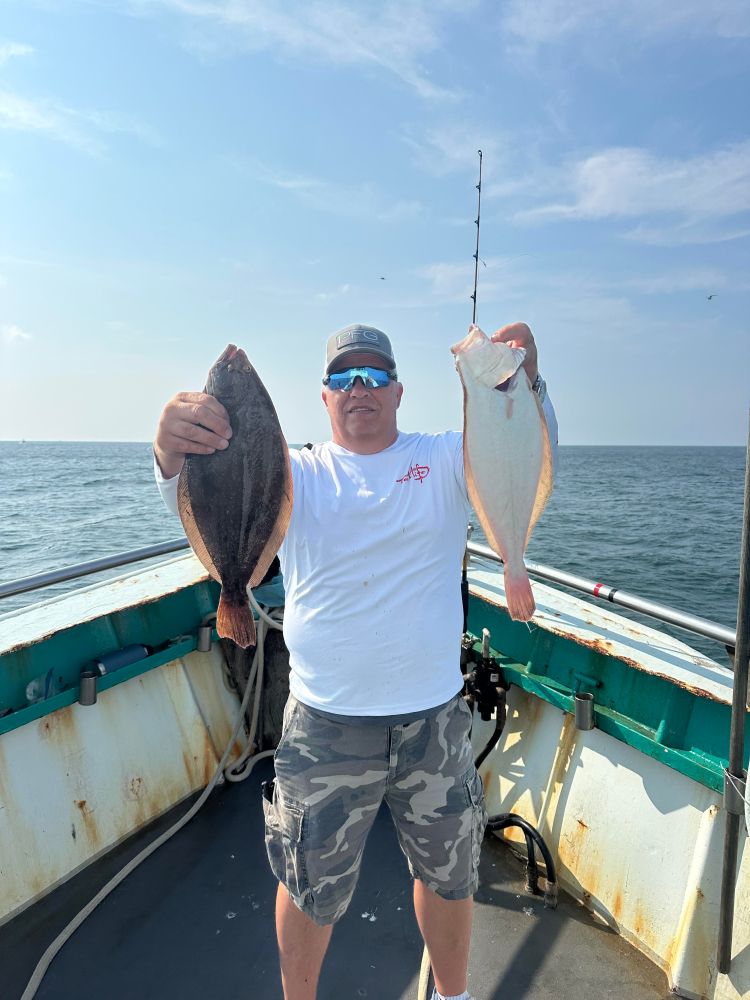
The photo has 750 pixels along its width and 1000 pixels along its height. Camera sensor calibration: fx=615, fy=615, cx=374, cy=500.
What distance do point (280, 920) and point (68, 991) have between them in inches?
47.8

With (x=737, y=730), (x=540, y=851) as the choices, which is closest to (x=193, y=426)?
(x=737, y=730)

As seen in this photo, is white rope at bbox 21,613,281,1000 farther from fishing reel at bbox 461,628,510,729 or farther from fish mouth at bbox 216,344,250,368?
fish mouth at bbox 216,344,250,368

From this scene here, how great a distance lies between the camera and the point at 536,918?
9.85 ft

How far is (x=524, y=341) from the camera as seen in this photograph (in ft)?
7.06

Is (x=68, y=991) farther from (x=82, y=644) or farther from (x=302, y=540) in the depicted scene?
(x=302, y=540)

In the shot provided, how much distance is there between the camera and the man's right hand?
1.96 m

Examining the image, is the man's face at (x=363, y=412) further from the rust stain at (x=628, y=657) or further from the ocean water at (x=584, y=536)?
the ocean water at (x=584, y=536)

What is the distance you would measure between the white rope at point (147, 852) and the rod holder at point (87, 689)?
0.87m

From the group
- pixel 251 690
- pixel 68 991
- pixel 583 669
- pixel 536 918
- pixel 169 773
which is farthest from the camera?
pixel 251 690

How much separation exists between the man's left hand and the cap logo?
20.1 inches

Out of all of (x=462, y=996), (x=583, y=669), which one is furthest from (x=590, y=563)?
(x=462, y=996)

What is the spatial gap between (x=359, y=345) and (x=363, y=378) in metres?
0.16

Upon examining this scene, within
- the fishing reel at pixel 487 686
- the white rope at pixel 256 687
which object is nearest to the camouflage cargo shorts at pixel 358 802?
the fishing reel at pixel 487 686

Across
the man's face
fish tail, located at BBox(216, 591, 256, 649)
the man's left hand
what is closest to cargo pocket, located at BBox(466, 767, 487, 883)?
fish tail, located at BBox(216, 591, 256, 649)
